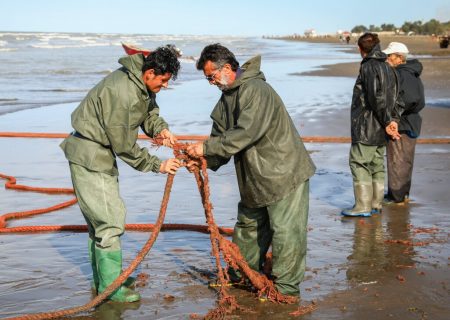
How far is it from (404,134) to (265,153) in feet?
12.0

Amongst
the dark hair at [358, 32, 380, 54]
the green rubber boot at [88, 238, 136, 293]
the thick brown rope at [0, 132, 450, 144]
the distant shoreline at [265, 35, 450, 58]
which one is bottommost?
the distant shoreline at [265, 35, 450, 58]

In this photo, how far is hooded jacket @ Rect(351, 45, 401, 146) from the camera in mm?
7328

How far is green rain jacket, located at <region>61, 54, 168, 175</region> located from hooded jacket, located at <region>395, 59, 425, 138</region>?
402cm

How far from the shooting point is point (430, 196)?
8461 millimetres

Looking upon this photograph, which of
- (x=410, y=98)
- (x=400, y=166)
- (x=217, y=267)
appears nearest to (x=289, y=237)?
(x=217, y=267)

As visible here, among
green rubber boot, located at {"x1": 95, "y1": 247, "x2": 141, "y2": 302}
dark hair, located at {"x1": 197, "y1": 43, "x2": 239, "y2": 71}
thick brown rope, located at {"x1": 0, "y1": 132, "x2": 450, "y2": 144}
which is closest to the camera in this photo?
dark hair, located at {"x1": 197, "y1": 43, "x2": 239, "y2": 71}

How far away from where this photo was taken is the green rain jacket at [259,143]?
4.80m

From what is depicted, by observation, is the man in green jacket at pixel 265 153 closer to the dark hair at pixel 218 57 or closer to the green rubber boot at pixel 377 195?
the dark hair at pixel 218 57

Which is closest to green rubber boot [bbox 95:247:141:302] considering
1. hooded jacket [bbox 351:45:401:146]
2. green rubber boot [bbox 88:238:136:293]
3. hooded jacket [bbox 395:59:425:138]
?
green rubber boot [bbox 88:238:136:293]

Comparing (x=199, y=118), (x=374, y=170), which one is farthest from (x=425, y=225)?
(x=199, y=118)

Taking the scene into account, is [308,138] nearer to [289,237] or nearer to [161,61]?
[289,237]

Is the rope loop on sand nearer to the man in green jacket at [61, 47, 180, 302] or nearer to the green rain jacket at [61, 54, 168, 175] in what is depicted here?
the man in green jacket at [61, 47, 180, 302]

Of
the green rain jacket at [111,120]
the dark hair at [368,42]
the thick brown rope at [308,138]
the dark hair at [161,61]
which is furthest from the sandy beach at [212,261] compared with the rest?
the dark hair at [368,42]

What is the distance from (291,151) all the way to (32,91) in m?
19.7
